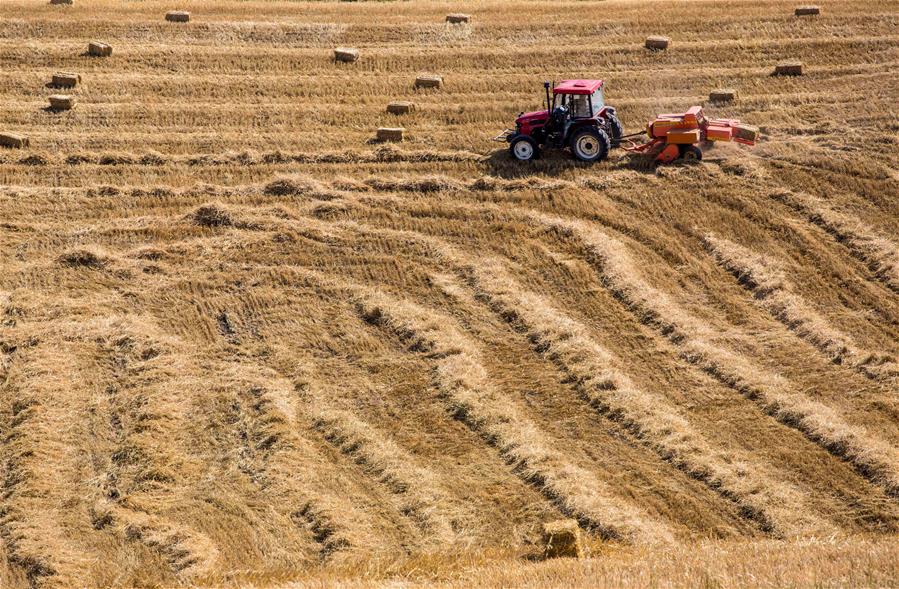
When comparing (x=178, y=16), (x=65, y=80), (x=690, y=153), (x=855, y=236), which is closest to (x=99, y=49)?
(x=65, y=80)

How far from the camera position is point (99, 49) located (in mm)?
29625

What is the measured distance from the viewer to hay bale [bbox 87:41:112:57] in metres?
29.6

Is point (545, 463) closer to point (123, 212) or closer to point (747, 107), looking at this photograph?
point (123, 212)

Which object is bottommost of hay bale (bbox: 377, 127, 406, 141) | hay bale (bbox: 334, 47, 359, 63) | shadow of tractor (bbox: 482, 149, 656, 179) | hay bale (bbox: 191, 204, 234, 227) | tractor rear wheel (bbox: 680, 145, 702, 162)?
hay bale (bbox: 191, 204, 234, 227)

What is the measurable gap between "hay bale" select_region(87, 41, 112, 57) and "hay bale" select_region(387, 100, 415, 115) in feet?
25.5

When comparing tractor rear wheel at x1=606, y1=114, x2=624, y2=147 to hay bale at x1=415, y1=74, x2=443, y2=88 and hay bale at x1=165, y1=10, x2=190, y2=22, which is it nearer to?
hay bale at x1=415, y1=74, x2=443, y2=88

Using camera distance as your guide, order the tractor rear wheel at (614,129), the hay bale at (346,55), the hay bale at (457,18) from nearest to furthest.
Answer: the tractor rear wheel at (614,129), the hay bale at (346,55), the hay bale at (457,18)

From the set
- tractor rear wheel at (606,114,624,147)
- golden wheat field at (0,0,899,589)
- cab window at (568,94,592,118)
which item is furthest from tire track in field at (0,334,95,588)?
tractor rear wheel at (606,114,624,147)

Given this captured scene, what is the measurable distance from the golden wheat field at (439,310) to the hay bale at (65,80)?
0.47 m

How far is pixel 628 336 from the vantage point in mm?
19531

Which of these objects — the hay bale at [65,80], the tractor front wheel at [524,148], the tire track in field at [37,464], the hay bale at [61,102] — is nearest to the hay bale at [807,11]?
the tractor front wheel at [524,148]

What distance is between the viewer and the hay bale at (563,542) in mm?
14352

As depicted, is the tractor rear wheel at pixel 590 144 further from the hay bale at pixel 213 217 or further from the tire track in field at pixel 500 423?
the hay bale at pixel 213 217

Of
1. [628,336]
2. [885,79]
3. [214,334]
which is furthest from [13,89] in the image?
[885,79]
